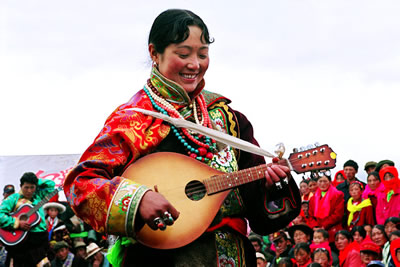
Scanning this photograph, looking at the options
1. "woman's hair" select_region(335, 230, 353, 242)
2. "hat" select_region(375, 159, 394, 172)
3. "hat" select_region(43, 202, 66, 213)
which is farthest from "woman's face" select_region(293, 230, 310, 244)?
"hat" select_region(43, 202, 66, 213)

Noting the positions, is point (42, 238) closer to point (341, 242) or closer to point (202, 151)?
point (341, 242)

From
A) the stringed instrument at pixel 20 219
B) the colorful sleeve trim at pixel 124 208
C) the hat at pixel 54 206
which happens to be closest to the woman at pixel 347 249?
the stringed instrument at pixel 20 219

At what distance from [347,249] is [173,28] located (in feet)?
21.5

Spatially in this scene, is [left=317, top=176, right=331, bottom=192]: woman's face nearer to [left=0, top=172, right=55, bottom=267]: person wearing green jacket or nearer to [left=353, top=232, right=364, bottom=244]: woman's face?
[left=353, top=232, right=364, bottom=244]: woman's face

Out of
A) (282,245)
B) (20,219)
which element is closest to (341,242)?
(282,245)

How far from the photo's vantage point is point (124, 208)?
9.48ft

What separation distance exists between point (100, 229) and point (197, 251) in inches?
18.3

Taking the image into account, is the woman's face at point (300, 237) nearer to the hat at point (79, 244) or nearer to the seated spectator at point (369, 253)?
the seated spectator at point (369, 253)

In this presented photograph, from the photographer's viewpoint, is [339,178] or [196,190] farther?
[339,178]

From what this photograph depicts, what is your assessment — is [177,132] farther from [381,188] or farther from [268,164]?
[381,188]

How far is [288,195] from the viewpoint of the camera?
332 centimetres

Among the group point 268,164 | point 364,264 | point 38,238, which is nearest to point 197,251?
point 268,164

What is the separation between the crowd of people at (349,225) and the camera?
8.53m

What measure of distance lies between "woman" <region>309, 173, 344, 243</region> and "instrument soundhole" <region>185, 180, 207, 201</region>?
24.3 ft
